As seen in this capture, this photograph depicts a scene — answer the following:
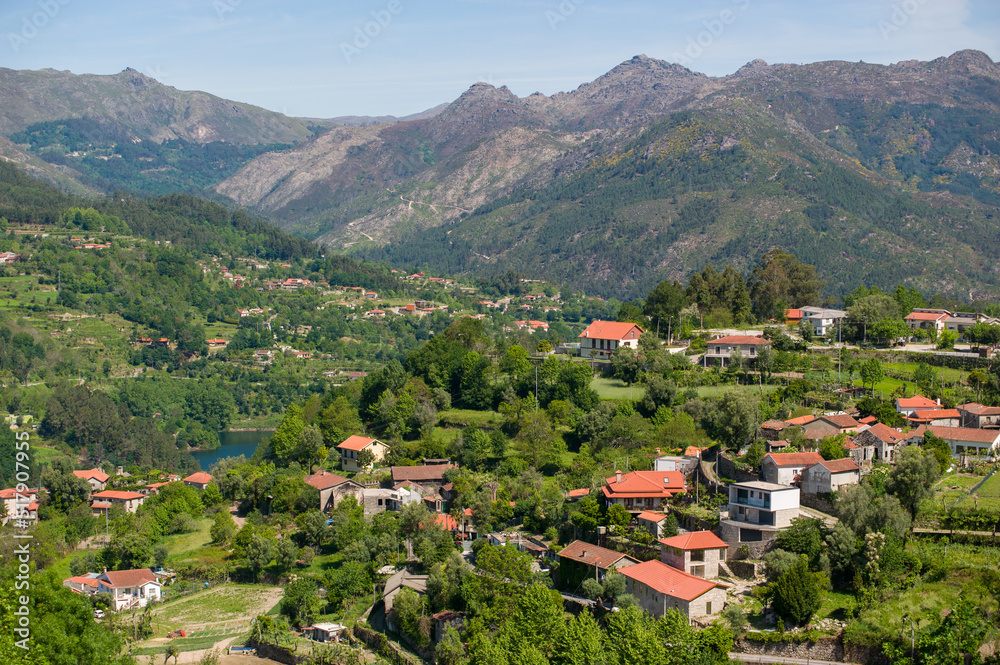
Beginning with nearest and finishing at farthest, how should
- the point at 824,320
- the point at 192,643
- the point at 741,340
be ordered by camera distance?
1. the point at 192,643
2. the point at 741,340
3. the point at 824,320

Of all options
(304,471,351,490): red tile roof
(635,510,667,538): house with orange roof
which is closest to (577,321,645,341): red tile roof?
(304,471,351,490): red tile roof

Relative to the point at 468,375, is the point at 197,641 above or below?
below

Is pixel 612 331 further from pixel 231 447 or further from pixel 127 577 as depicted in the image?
pixel 231 447

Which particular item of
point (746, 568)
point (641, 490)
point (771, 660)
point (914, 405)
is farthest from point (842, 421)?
point (771, 660)

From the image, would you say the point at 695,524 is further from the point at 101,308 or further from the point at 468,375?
the point at 101,308

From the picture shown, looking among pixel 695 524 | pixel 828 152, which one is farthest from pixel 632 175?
pixel 695 524

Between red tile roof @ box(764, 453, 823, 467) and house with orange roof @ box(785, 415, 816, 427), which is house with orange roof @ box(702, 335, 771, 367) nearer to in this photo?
house with orange roof @ box(785, 415, 816, 427)
